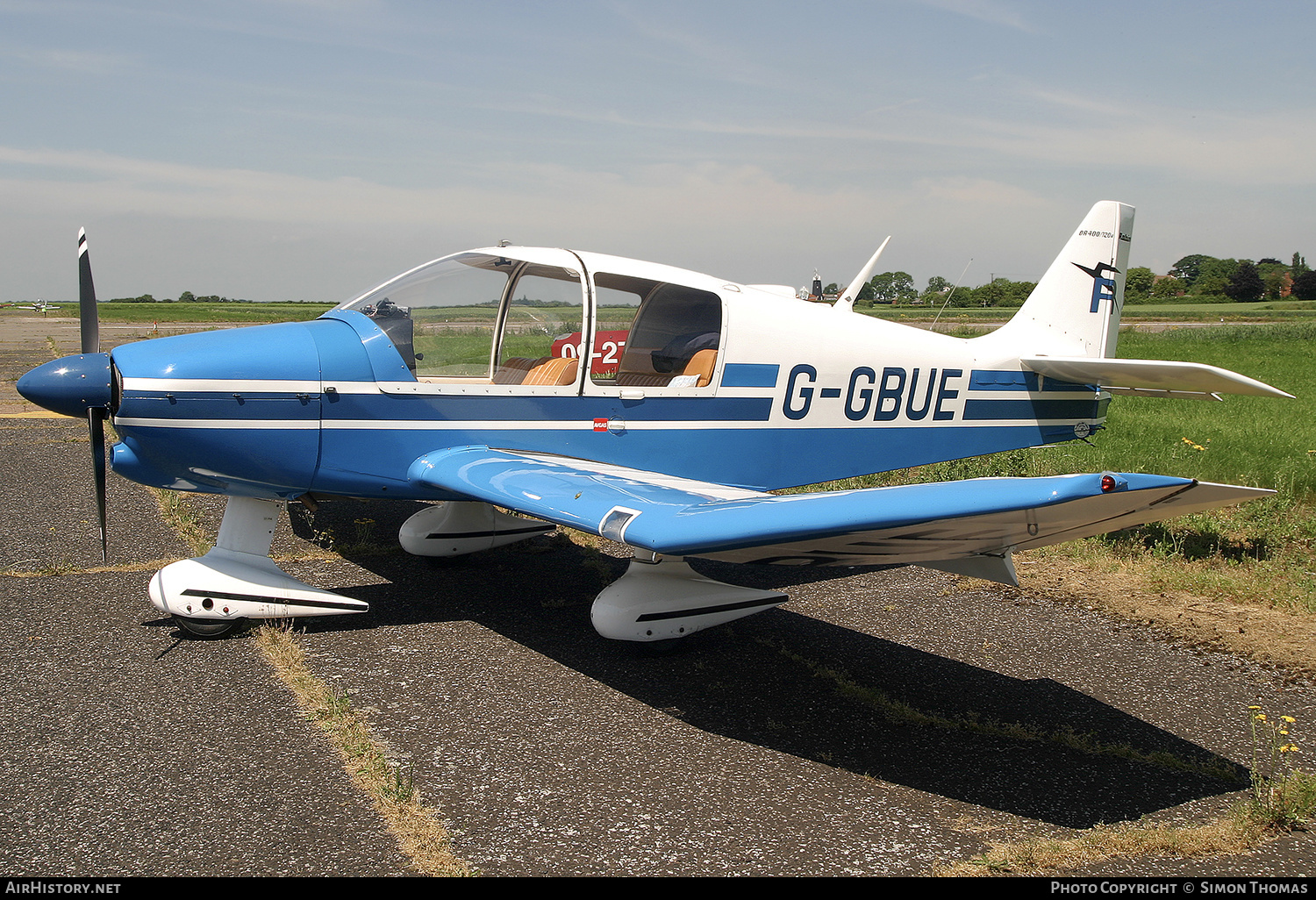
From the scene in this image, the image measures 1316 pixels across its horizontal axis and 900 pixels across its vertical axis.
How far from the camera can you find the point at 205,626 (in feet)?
16.0

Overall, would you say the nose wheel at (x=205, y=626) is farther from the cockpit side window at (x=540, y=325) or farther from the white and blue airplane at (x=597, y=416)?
the cockpit side window at (x=540, y=325)

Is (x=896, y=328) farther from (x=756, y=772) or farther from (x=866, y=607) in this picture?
(x=756, y=772)

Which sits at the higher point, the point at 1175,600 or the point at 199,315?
the point at 199,315

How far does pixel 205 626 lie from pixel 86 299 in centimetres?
209

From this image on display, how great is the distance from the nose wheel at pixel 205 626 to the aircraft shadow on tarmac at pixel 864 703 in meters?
0.45

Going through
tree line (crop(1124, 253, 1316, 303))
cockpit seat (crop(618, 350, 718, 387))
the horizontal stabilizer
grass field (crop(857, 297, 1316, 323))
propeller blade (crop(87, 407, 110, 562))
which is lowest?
propeller blade (crop(87, 407, 110, 562))

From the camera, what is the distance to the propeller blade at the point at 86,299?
5.10 metres

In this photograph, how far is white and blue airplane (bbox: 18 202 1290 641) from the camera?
13.2 feet

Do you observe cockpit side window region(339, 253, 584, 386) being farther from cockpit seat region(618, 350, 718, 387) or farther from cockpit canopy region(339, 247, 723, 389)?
cockpit seat region(618, 350, 718, 387)

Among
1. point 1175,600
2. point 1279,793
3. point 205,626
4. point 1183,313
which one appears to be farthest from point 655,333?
point 1183,313

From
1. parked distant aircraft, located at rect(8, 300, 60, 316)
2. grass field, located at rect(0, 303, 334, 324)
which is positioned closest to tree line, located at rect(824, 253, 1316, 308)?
grass field, located at rect(0, 303, 334, 324)

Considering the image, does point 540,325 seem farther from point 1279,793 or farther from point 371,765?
point 1279,793

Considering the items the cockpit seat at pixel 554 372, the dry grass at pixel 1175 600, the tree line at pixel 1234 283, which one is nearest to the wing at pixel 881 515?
the cockpit seat at pixel 554 372

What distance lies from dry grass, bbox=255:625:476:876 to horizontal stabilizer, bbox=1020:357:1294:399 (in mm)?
4997
